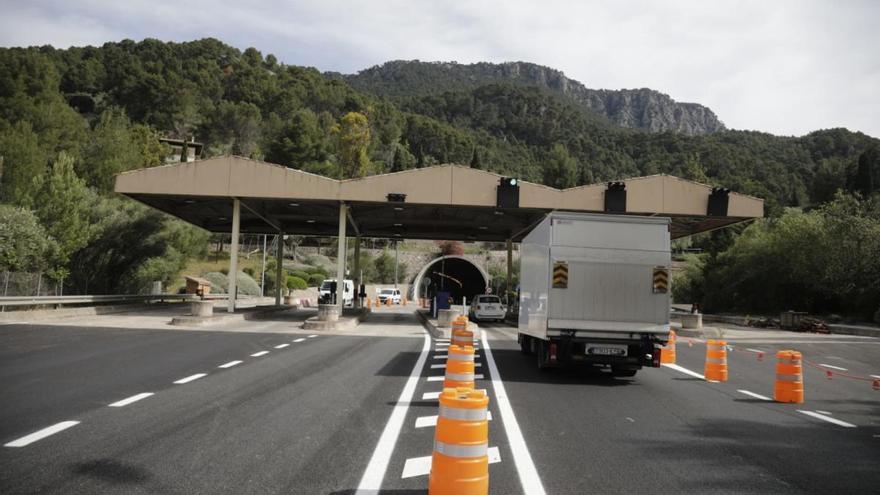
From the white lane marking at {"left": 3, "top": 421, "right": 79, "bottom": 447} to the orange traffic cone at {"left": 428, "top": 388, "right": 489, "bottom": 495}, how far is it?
4.15m

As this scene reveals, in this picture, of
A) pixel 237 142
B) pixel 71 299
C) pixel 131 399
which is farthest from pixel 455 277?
pixel 131 399

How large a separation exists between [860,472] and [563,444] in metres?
2.78

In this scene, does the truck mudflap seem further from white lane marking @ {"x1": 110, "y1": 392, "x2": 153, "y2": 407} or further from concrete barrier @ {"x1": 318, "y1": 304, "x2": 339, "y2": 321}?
concrete barrier @ {"x1": 318, "y1": 304, "x2": 339, "y2": 321}

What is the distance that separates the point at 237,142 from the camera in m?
103

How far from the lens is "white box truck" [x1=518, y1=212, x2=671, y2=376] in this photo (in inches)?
488

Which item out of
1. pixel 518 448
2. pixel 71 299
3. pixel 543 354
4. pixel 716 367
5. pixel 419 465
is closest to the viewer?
pixel 419 465

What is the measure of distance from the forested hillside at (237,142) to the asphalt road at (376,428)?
75.7 ft

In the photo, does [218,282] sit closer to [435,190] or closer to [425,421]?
[435,190]

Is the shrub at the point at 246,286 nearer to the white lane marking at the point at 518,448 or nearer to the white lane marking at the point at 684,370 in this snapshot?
the white lane marking at the point at 684,370

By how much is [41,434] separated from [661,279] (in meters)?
9.98

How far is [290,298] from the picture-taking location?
51281mm

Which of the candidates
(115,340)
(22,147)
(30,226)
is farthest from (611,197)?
(22,147)

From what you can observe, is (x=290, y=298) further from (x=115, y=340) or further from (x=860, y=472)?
(x=860, y=472)

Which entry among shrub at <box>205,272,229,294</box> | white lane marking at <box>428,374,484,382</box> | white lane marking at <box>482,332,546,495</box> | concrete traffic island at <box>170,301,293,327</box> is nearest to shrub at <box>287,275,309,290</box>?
shrub at <box>205,272,229,294</box>
